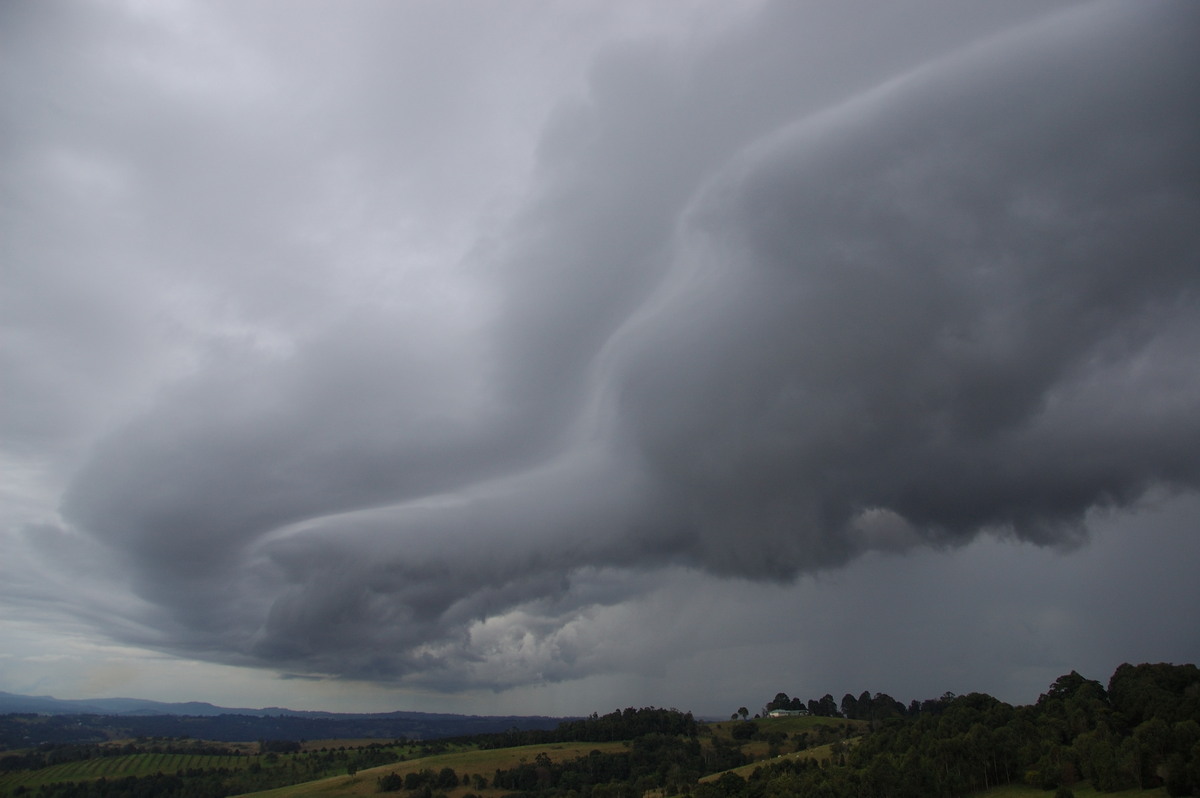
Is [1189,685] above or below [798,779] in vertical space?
above

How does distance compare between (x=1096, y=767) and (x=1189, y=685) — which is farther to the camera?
(x=1189, y=685)

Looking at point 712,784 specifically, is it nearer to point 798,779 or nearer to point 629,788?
point 798,779

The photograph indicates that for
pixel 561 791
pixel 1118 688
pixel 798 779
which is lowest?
pixel 561 791

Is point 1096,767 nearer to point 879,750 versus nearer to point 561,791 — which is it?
point 879,750

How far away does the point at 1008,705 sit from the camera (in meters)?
170

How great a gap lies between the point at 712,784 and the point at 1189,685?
103668 mm

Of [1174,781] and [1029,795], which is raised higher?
[1174,781]

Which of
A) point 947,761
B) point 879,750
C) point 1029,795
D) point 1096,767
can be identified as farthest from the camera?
point 879,750

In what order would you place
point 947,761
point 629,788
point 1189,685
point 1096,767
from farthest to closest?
point 629,788 < point 1189,685 < point 947,761 < point 1096,767

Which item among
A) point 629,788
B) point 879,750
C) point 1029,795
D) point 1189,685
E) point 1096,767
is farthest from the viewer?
point 629,788

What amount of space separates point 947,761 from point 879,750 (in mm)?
32295

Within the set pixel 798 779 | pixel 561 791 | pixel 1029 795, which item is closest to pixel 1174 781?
pixel 1029 795

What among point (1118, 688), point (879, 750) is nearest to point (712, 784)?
point (879, 750)

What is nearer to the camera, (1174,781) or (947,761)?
(1174,781)
